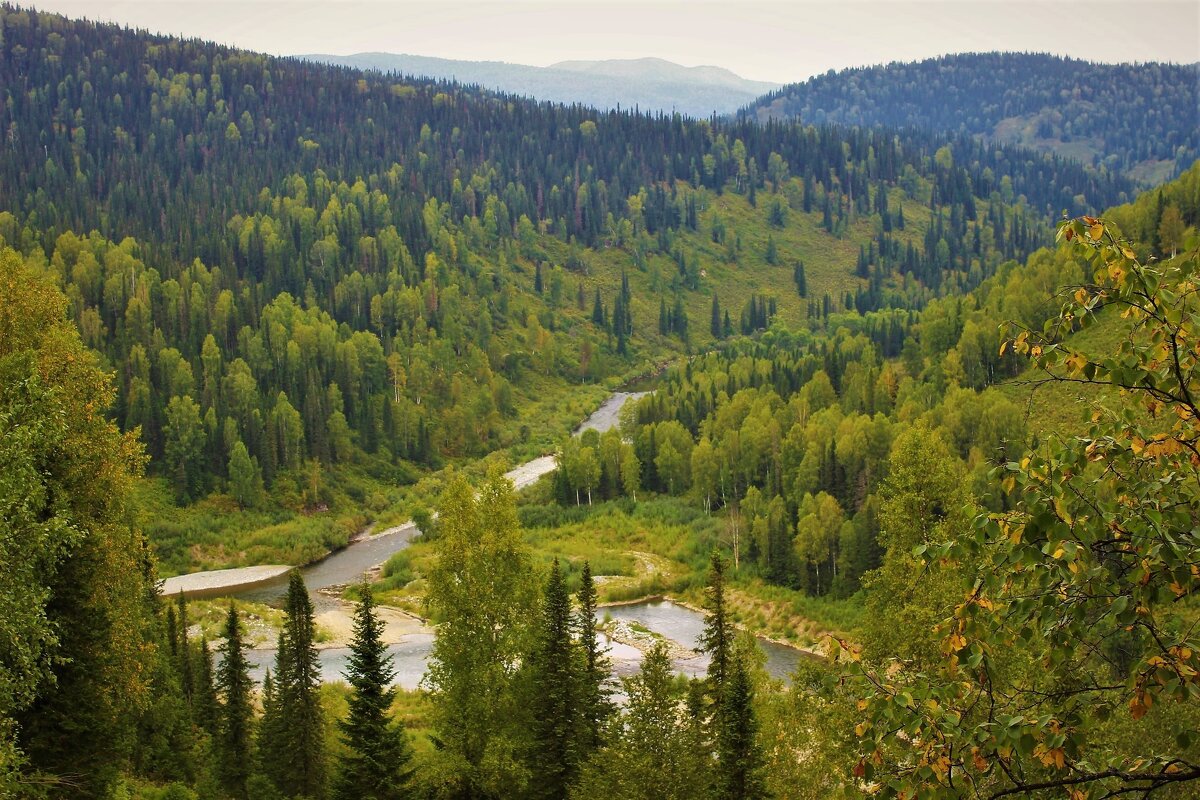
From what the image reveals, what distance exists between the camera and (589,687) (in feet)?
106

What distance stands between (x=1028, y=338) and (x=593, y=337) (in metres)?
172

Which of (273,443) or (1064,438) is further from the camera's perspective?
(273,443)

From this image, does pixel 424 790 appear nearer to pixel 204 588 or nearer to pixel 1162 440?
pixel 1162 440

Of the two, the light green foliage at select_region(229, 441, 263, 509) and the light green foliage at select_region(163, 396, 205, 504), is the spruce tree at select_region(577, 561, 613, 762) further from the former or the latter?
the light green foliage at select_region(163, 396, 205, 504)

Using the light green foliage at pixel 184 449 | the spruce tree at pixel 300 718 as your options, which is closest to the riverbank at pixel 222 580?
the light green foliage at pixel 184 449

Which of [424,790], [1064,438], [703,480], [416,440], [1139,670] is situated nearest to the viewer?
[1139,670]

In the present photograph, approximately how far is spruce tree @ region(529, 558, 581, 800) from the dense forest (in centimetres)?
10

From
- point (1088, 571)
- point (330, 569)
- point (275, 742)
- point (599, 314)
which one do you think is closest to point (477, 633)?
point (275, 742)

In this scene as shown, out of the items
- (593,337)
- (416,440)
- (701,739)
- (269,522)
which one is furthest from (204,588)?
(593,337)

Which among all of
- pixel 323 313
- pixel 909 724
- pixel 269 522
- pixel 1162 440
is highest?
pixel 1162 440

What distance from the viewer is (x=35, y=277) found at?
28578mm

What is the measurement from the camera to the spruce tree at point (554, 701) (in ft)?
102

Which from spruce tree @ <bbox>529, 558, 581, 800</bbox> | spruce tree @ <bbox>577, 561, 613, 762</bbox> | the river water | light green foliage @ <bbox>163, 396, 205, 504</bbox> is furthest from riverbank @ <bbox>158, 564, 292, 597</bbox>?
spruce tree @ <bbox>529, 558, 581, 800</bbox>

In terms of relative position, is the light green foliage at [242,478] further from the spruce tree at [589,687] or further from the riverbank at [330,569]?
the spruce tree at [589,687]
